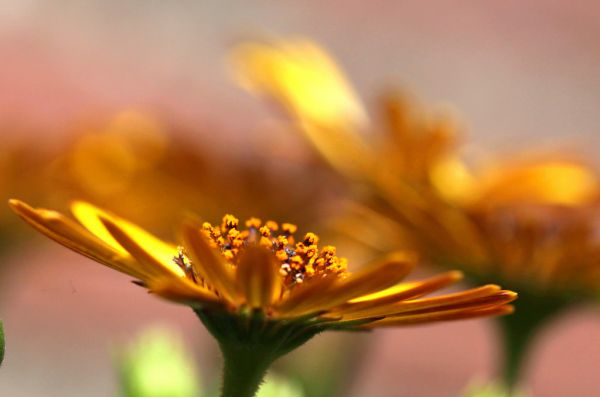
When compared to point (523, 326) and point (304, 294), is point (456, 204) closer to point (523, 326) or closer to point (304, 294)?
point (523, 326)

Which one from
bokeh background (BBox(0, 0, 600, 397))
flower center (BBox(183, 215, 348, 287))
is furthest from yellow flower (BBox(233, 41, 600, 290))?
bokeh background (BBox(0, 0, 600, 397))

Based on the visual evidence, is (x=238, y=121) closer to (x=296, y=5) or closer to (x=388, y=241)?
(x=296, y=5)

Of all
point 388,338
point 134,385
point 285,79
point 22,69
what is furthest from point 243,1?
point 134,385

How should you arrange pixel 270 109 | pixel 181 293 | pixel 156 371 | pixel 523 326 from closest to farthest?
1. pixel 181 293
2. pixel 156 371
3. pixel 523 326
4. pixel 270 109

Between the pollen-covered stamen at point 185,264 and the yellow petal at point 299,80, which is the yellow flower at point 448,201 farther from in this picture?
the pollen-covered stamen at point 185,264

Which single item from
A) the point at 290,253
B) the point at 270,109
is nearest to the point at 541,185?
the point at 290,253

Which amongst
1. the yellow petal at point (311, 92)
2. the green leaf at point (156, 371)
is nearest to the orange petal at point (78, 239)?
the green leaf at point (156, 371)
